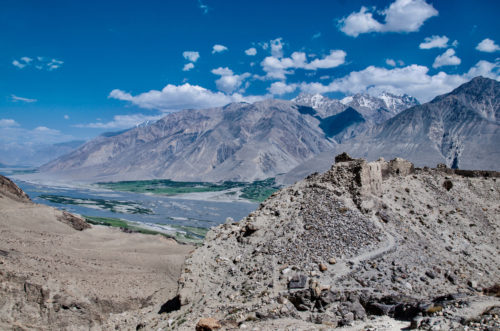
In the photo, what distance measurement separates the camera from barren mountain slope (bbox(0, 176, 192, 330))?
15.3 metres

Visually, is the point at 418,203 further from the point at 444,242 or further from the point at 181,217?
the point at 181,217

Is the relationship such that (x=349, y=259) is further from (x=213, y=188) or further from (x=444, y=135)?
(x=444, y=135)

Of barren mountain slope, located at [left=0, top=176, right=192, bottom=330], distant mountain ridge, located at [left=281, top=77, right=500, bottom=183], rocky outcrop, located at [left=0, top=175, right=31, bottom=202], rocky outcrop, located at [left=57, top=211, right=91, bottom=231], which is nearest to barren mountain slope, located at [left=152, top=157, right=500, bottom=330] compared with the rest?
barren mountain slope, located at [left=0, top=176, right=192, bottom=330]

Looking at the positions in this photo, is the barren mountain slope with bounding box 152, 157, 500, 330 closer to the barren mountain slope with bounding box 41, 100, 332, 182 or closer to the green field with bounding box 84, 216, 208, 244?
the green field with bounding box 84, 216, 208, 244

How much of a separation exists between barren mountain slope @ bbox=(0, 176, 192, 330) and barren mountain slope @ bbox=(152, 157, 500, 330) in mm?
5045

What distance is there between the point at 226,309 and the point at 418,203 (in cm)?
1074

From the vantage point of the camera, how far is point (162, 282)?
1909 cm

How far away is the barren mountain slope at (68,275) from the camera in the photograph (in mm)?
15289

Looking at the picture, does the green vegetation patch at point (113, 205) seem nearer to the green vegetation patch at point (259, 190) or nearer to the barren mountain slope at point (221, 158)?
the green vegetation patch at point (259, 190)

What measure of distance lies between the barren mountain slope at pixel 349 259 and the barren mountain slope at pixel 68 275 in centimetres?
505

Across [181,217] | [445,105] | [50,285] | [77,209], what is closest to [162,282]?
[50,285]

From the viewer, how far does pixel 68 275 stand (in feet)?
55.3

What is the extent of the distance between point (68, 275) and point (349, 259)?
13245 mm

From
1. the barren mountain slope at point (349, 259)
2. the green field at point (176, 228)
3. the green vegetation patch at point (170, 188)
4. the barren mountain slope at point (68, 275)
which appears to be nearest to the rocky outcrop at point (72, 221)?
the barren mountain slope at point (68, 275)
